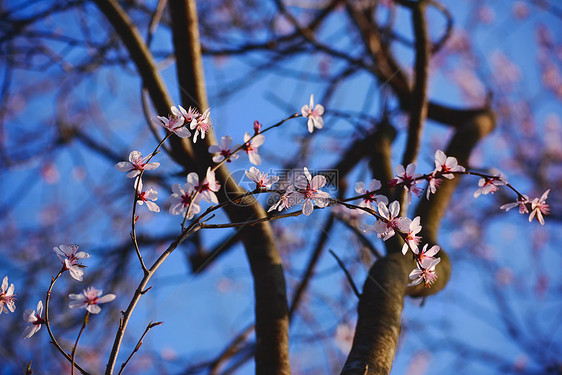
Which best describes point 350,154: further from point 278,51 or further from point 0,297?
point 0,297

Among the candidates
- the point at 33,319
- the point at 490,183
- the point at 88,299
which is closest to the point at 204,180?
the point at 88,299

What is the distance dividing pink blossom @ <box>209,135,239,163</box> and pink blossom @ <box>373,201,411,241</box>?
0.34 m

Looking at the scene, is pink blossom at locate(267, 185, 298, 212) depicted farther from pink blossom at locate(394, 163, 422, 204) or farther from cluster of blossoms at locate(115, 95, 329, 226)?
pink blossom at locate(394, 163, 422, 204)

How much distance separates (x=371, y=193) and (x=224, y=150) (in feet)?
1.11

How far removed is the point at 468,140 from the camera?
1.93 m

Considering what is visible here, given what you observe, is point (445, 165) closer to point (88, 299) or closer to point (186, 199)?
point (186, 199)

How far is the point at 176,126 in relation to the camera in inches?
34.5

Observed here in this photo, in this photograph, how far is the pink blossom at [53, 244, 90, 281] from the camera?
825mm

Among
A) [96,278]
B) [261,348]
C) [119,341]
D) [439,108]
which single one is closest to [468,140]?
[439,108]

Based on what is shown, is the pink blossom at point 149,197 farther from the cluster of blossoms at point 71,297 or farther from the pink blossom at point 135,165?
the cluster of blossoms at point 71,297

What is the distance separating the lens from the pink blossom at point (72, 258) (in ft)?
2.71

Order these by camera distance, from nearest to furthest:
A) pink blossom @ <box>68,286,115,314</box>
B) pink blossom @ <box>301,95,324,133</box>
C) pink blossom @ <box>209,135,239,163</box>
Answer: pink blossom @ <box>68,286,115,314</box>, pink blossom @ <box>209,135,239,163</box>, pink blossom @ <box>301,95,324,133</box>

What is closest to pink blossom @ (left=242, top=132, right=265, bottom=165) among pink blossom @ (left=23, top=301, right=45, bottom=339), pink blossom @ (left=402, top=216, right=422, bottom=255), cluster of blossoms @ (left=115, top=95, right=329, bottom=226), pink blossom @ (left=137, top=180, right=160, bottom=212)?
cluster of blossoms @ (left=115, top=95, right=329, bottom=226)

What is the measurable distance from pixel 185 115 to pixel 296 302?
1457 mm
